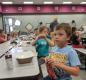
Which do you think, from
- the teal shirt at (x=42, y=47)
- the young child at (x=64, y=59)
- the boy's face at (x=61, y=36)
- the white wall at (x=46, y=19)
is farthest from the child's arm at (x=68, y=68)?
the white wall at (x=46, y=19)

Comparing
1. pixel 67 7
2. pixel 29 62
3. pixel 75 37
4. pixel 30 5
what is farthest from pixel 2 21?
pixel 29 62

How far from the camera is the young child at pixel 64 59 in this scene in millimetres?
1810

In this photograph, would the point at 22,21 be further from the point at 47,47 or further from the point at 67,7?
the point at 47,47

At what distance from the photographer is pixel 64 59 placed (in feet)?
6.34

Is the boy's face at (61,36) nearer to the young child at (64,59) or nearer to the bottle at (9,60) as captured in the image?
the young child at (64,59)

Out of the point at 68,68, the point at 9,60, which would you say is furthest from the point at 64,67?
the point at 9,60

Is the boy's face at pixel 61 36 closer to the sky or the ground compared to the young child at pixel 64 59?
closer to the sky

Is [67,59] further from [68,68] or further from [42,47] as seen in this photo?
[42,47]

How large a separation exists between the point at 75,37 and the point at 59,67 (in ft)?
15.6

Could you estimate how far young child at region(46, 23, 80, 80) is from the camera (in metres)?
1.81

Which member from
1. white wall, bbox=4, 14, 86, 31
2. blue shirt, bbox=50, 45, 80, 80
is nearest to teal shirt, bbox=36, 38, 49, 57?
blue shirt, bbox=50, 45, 80, 80

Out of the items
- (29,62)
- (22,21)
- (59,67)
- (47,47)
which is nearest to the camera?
(59,67)

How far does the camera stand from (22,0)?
10.6m

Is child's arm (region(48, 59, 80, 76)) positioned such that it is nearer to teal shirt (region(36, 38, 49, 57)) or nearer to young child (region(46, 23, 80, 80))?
young child (region(46, 23, 80, 80))
